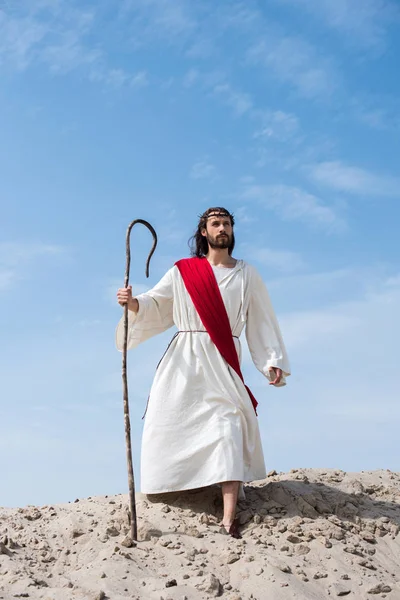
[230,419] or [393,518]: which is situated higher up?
Answer: [230,419]

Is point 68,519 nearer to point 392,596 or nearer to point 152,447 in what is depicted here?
point 152,447

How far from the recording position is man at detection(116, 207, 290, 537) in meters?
6.05

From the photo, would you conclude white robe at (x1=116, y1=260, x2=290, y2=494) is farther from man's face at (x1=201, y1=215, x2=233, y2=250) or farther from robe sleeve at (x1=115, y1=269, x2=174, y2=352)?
man's face at (x1=201, y1=215, x2=233, y2=250)

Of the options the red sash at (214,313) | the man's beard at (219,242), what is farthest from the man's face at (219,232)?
the red sash at (214,313)

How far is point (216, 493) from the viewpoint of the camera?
643 cm

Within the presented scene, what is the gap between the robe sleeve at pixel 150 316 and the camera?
6.62 m

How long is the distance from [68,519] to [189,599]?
1.69 m

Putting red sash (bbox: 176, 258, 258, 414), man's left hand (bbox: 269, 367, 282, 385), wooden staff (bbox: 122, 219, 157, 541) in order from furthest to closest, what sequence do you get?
man's left hand (bbox: 269, 367, 282, 385) → red sash (bbox: 176, 258, 258, 414) → wooden staff (bbox: 122, 219, 157, 541)

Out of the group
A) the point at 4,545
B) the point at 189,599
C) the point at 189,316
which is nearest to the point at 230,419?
the point at 189,316

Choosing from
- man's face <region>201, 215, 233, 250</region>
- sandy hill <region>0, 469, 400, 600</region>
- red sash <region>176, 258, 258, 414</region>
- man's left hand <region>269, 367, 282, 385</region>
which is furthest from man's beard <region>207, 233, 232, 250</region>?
sandy hill <region>0, 469, 400, 600</region>

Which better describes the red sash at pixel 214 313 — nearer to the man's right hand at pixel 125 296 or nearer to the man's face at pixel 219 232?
the man's face at pixel 219 232

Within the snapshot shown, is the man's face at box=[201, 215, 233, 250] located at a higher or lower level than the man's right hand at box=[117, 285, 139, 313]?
higher

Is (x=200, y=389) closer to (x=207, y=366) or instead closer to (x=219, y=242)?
(x=207, y=366)

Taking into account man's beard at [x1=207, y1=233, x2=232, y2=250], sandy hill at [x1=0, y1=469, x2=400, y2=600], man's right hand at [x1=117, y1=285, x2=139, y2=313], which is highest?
man's beard at [x1=207, y1=233, x2=232, y2=250]
